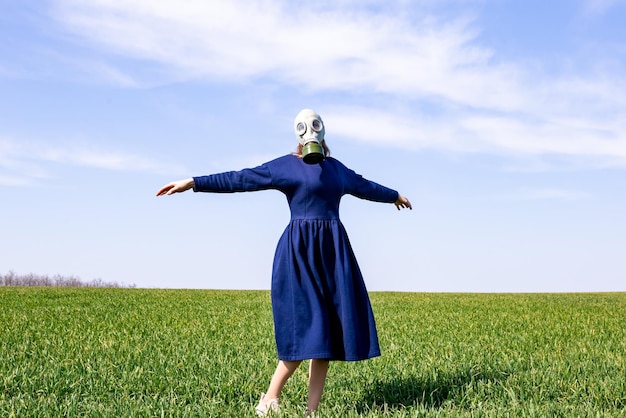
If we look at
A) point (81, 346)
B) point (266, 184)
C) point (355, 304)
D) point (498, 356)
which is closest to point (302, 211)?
point (266, 184)

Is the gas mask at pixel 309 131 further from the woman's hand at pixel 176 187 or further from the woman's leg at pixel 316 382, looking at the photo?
the woman's leg at pixel 316 382

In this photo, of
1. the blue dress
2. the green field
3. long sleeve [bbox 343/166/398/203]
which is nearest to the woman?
the blue dress

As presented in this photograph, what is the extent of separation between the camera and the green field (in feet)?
18.2

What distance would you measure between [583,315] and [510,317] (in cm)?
159

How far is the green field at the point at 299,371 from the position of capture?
554cm

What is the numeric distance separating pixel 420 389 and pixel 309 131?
2.52 metres

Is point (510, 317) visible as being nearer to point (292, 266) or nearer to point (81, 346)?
point (81, 346)

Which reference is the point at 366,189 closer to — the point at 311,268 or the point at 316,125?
the point at 316,125

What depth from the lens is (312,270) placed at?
16.5 ft

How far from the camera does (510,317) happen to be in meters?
12.5

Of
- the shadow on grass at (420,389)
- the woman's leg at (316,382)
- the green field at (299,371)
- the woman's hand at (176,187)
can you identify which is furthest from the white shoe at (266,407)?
the woman's hand at (176,187)

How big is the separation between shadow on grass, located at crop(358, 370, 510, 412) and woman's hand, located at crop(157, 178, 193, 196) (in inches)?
82.2

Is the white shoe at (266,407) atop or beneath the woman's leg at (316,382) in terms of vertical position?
beneath

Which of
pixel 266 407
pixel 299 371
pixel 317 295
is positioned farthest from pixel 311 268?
pixel 299 371
